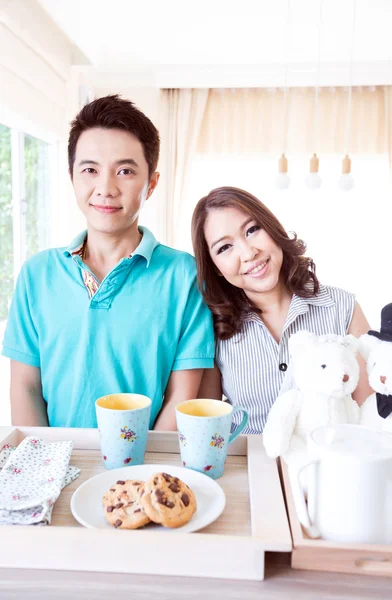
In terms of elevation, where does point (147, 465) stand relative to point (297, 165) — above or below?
below

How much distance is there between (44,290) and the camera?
113 centimetres

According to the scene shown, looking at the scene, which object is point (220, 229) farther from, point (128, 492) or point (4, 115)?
point (4, 115)

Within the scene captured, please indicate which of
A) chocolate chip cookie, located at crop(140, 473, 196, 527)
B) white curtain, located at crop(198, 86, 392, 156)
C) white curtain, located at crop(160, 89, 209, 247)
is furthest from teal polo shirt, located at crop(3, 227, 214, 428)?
white curtain, located at crop(198, 86, 392, 156)

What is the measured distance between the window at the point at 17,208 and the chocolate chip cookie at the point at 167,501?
7.79 ft

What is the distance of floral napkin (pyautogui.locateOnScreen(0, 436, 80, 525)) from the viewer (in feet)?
1.99

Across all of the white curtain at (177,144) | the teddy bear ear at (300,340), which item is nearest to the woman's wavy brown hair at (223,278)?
the teddy bear ear at (300,340)

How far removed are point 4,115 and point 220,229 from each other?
2059 mm

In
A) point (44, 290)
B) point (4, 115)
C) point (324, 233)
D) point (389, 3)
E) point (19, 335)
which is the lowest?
point (19, 335)

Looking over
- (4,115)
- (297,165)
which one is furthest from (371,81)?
(4,115)

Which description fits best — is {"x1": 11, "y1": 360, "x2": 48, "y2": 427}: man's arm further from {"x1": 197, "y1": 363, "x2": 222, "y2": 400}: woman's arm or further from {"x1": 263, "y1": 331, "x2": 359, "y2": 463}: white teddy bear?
{"x1": 263, "y1": 331, "x2": 359, "y2": 463}: white teddy bear

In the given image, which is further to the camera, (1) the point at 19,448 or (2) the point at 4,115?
(2) the point at 4,115

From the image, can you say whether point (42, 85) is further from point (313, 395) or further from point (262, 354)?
point (313, 395)

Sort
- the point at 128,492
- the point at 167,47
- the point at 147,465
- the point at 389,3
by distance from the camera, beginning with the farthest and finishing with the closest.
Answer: the point at 167,47 < the point at 389,3 < the point at 147,465 < the point at 128,492

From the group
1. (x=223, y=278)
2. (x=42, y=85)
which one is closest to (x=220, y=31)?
(x=42, y=85)
